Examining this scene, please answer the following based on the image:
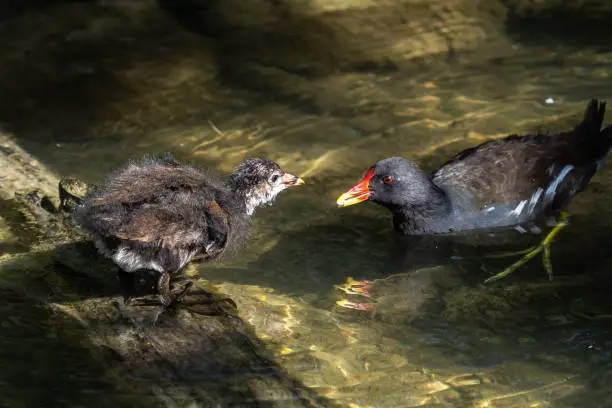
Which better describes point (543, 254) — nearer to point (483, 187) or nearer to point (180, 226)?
Answer: point (483, 187)

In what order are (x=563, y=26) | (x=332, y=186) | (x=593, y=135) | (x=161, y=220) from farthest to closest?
(x=563, y=26)
(x=332, y=186)
(x=593, y=135)
(x=161, y=220)

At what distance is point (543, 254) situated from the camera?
17.5 ft

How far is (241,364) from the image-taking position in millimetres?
4121

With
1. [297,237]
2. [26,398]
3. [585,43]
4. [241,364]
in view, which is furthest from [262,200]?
[585,43]

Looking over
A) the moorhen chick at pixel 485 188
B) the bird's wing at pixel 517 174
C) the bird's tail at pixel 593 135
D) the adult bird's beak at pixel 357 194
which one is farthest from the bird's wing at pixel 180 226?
the bird's tail at pixel 593 135

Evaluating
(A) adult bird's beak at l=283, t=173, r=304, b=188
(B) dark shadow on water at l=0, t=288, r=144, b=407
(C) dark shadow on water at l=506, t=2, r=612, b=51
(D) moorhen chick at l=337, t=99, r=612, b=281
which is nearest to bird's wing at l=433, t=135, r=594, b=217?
(D) moorhen chick at l=337, t=99, r=612, b=281

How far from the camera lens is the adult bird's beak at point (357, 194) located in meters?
5.70

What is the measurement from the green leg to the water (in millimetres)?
69

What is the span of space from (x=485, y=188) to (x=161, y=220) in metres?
2.36

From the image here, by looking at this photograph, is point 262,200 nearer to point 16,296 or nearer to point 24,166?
point 16,296

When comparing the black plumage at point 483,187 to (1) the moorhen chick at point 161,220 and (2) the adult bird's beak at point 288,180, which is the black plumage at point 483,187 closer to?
(2) the adult bird's beak at point 288,180

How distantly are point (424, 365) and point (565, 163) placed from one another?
2.35 metres

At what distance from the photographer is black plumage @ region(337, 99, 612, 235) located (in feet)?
18.9

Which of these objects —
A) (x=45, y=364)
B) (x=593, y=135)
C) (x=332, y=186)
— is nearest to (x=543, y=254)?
(x=593, y=135)
